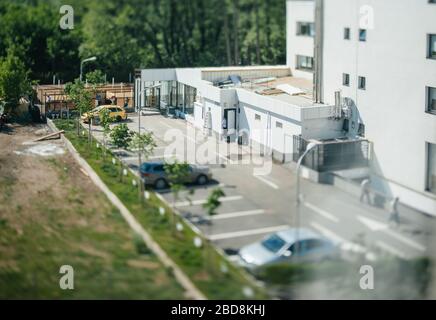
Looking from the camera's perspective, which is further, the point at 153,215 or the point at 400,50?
the point at 400,50

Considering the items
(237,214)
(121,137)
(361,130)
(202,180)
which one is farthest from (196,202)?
(361,130)

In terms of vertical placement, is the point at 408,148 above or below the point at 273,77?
below

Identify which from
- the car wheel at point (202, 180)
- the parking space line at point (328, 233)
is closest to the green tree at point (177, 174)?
the car wheel at point (202, 180)

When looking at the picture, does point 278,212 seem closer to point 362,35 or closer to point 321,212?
point 321,212

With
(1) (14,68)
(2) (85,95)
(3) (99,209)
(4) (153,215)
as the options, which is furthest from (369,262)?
(1) (14,68)

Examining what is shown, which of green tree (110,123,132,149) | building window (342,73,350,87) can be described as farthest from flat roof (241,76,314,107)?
green tree (110,123,132,149)

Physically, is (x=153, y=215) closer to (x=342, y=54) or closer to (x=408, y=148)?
(x=408, y=148)

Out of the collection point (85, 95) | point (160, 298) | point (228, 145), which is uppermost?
point (85, 95)
